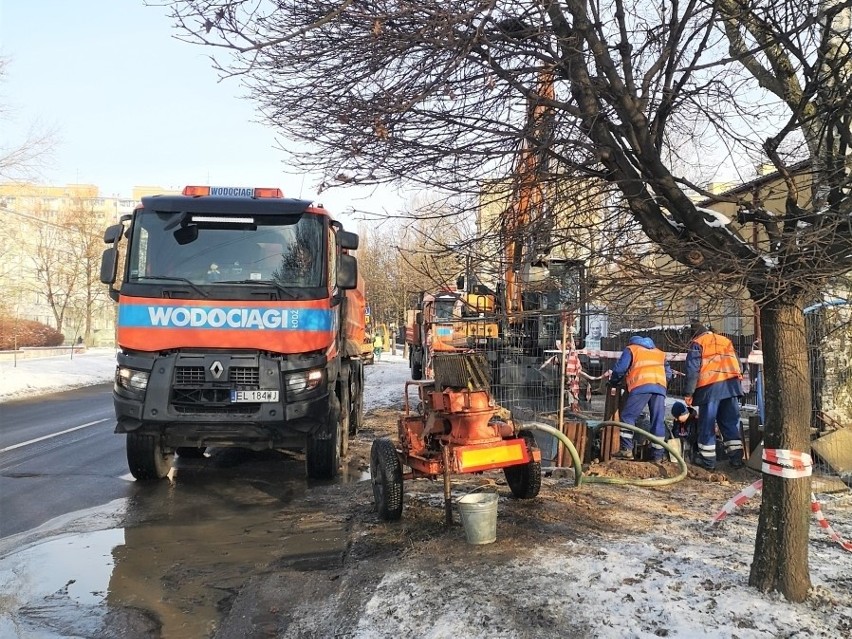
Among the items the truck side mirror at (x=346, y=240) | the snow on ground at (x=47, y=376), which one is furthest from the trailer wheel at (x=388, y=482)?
the snow on ground at (x=47, y=376)

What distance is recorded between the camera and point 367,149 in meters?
3.82

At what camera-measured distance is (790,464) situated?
143 inches

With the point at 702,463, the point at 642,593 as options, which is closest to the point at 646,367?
the point at 702,463

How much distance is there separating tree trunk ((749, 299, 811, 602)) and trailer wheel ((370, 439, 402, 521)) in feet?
8.83

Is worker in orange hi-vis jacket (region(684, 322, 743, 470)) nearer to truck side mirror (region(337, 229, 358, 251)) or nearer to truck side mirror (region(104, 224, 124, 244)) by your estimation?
truck side mirror (region(337, 229, 358, 251))

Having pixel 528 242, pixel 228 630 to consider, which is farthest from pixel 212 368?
pixel 528 242

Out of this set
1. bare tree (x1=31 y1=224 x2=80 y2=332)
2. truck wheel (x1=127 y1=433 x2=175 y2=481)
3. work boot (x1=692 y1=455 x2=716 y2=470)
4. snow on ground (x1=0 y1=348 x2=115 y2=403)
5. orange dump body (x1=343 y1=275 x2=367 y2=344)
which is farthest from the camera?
bare tree (x1=31 y1=224 x2=80 y2=332)

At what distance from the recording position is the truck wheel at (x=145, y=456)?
268 inches

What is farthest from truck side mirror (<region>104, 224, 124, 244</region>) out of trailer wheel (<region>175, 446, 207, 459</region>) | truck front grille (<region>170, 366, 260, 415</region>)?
trailer wheel (<region>175, 446, 207, 459</region>)

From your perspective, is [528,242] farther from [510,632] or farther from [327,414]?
[327,414]

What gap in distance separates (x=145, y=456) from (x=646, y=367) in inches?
229

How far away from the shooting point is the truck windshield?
21.5ft

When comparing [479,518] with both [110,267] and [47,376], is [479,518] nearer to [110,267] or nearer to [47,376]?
[110,267]

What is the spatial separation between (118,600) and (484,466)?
2745 mm
